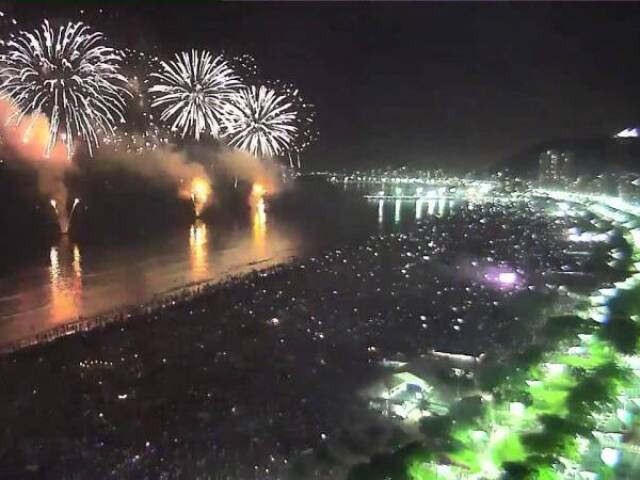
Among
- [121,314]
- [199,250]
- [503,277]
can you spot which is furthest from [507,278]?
[199,250]

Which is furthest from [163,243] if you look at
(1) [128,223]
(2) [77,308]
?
(2) [77,308]

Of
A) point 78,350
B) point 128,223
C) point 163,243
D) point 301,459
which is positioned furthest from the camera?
point 128,223

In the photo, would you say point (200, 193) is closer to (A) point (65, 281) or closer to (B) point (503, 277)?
(A) point (65, 281)

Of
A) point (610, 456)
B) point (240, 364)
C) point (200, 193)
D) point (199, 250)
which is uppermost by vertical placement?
point (610, 456)

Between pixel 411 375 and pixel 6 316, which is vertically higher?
pixel 411 375

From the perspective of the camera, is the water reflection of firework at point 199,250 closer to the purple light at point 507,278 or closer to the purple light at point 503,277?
the purple light at point 503,277

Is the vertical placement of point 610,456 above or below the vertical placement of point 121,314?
above

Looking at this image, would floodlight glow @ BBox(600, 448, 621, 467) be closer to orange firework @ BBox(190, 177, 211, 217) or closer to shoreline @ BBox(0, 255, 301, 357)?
shoreline @ BBox(0, 255, 301, 357)

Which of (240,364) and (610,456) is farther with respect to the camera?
(240,364)

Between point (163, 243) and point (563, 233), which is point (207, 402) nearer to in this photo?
point (163, 243)
